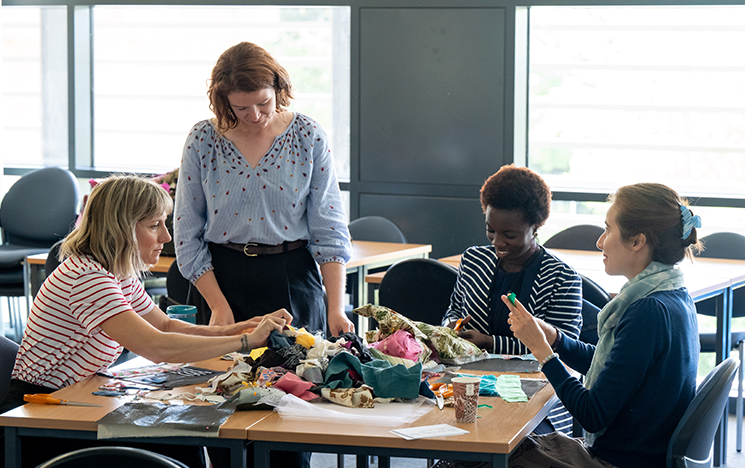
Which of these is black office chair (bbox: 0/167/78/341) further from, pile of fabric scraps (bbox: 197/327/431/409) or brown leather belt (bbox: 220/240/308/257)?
pile of fabric scraps (bbox: 197/327/431/409)

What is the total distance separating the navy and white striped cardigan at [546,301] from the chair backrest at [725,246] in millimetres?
2137

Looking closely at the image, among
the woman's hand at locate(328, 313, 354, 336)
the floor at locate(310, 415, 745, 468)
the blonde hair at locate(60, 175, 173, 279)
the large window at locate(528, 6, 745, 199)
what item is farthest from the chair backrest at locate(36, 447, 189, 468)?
the large window at locate(528, 6, 745, 199)

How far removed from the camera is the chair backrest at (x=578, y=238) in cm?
436

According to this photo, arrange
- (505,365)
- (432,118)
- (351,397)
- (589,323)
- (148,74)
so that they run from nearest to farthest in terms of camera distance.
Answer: (351,397)
(505,365)
(589,323)
(432,118)
(148,74)

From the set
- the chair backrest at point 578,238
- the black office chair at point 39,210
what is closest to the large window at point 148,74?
the black office chair at point 39,210

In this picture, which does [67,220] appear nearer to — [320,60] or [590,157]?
[320,60]

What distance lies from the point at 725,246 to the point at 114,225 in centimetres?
331

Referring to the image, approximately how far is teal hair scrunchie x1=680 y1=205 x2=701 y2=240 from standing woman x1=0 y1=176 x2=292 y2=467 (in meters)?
1.02

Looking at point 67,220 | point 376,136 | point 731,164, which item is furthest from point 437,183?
point 67,220

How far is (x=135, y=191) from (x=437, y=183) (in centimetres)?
353

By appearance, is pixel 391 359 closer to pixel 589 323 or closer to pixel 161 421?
pixel 161 421

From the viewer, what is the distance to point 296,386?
6.21ft

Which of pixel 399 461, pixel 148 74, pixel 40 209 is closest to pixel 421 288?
pixel 399 461

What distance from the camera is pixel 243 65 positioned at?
2.28 m
